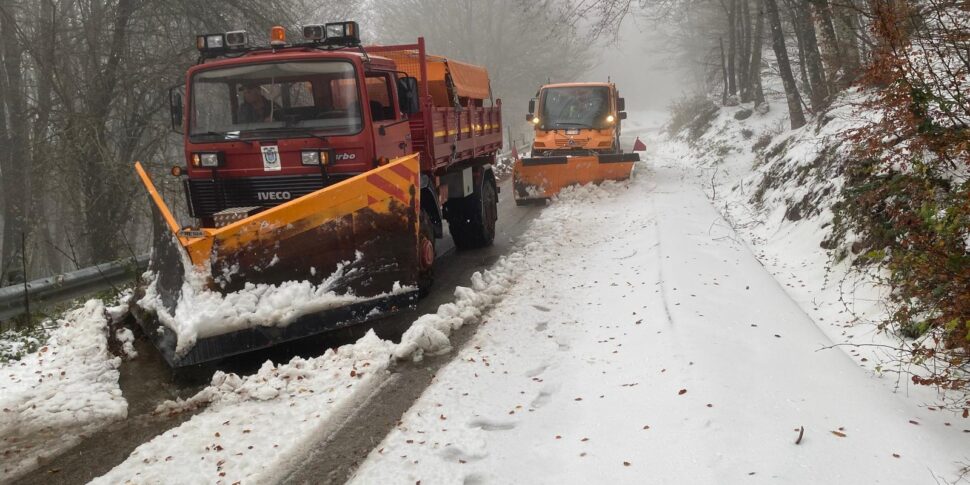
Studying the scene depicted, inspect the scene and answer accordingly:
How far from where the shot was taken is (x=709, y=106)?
27.1m

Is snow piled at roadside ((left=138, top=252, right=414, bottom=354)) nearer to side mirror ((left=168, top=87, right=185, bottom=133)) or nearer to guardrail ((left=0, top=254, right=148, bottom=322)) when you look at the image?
guardrail ((left=0, top=254, right=148, bottom=322))

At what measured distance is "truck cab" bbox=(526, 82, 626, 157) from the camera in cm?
1503

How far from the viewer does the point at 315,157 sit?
5836 millimetres

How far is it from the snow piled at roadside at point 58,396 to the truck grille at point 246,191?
1.32 m

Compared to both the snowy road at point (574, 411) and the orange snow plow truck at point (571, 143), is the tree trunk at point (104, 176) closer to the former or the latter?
the snowy road at point (574, 411)

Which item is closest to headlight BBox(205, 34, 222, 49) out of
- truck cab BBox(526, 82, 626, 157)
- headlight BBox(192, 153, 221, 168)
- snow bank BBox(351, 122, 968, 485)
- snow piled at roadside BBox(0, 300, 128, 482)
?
headlight BBox(192, 153, 221, 168)

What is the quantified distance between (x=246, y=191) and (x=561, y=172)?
8.68 m

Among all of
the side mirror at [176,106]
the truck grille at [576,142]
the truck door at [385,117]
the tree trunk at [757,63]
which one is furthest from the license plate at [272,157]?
the tree trunk at [757,63]

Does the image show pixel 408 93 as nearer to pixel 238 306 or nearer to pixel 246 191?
pixel 246 191

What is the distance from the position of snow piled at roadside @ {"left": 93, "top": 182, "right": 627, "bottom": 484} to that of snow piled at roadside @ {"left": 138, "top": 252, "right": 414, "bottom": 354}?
1.11ft

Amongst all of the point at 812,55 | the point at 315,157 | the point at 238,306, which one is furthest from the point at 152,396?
the point at 812,55

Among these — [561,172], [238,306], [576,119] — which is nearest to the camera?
[238,306]

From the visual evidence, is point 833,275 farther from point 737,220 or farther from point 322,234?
point 322,234

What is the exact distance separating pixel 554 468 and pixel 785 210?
24.0 ft
